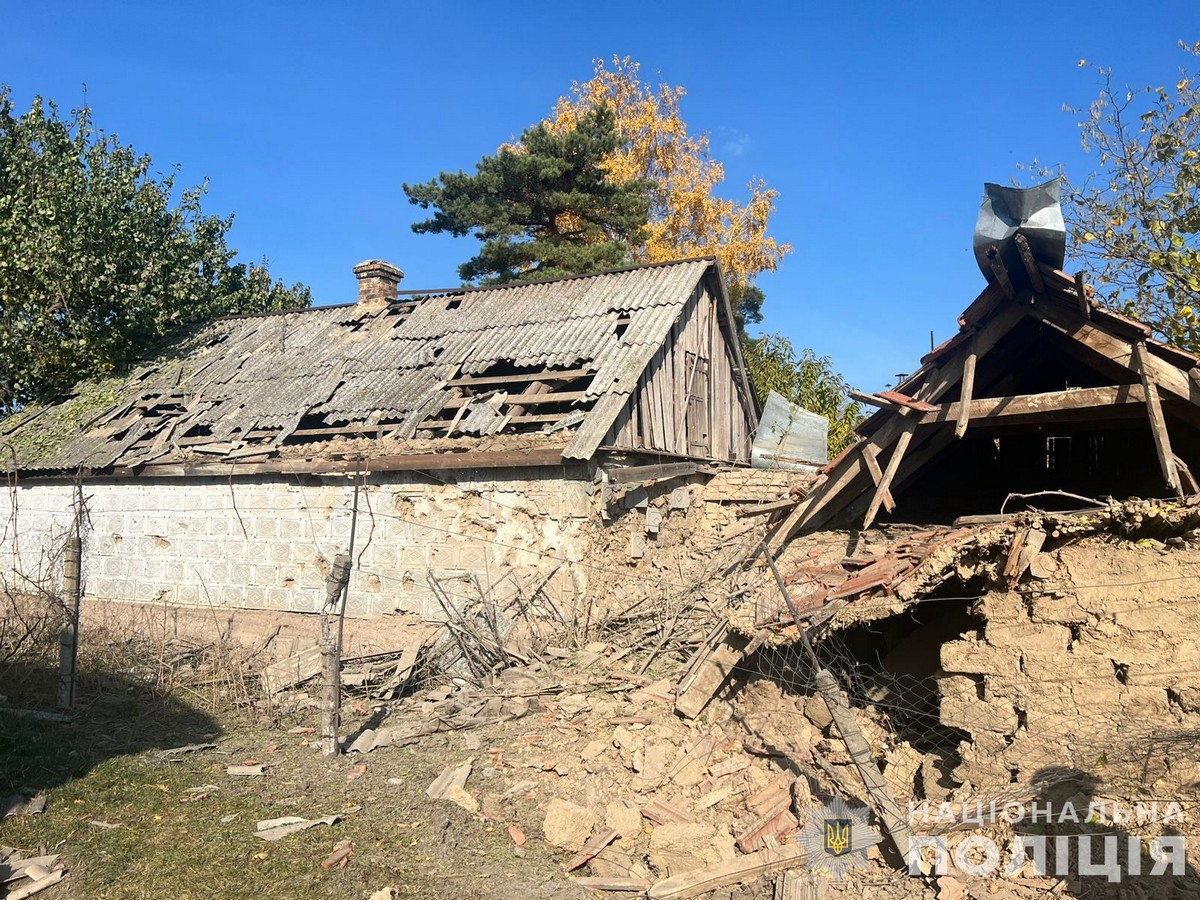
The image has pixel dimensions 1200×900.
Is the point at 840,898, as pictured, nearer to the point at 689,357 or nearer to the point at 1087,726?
the point at 1087,726

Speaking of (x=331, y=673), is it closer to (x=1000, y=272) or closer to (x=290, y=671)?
(x=290, y=671)

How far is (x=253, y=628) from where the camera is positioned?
12086 millimetres

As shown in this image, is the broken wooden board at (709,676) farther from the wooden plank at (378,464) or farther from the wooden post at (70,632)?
the wooden post at (70,632)

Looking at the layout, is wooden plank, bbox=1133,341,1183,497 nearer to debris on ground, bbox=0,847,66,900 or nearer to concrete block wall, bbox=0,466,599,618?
concrete block wall, bbox=0,466,599,618

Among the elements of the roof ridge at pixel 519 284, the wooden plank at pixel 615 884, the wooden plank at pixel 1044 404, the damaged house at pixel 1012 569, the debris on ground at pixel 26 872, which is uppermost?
the roof ridge at pixel 519 284

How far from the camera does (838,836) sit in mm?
5363

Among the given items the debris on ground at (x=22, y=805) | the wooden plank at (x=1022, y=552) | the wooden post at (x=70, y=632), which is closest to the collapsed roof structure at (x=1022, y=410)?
the wooden plank at (x=1022, y=552)

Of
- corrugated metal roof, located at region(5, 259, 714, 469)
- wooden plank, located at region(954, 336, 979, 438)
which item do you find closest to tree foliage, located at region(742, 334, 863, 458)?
corrugated metal roof, located at region(5, 259, 714, 469)

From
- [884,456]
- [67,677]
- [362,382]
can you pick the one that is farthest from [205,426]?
[884,456]

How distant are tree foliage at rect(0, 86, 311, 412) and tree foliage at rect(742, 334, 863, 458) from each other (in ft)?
48.1

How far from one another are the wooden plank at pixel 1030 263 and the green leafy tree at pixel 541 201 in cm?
1725

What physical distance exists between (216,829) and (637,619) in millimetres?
4741

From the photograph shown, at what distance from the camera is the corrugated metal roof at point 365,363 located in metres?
12.8

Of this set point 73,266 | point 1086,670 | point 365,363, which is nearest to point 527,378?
point 365,363
